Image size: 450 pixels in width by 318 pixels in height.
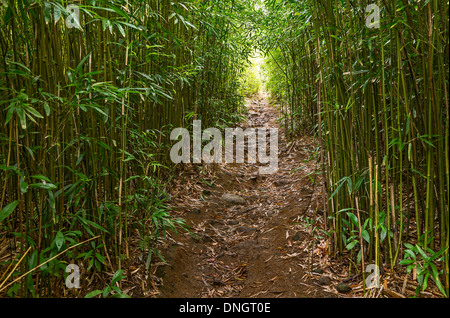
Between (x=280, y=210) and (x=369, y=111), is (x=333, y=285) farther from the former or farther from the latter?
(x=280, y=210)

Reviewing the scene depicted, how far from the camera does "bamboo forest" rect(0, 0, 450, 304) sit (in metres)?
1.24

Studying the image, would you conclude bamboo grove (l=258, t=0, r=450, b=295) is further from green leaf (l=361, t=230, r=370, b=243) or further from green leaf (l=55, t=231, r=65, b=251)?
green leaf (l=55, t=231, r=65, b=251)

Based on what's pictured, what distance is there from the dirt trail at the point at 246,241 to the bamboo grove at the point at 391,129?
0.91ft

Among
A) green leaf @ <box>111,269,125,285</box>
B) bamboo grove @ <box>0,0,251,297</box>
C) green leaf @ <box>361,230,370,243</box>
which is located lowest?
green leaf @ <box>111,269,125,285</box>

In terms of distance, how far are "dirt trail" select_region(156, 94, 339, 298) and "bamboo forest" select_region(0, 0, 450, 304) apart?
12 mm

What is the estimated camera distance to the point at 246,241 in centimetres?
227

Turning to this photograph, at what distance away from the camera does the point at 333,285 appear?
1.62 m

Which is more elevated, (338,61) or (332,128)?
(338,61)

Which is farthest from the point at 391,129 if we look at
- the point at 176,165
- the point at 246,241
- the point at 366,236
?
the point at 176,165

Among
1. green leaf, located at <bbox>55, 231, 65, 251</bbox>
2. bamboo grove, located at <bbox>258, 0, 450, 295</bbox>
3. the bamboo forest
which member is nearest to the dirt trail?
the bamboo forest

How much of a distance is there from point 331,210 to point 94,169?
125cm

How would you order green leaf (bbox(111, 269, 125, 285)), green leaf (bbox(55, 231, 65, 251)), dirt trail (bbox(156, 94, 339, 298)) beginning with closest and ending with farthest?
green leaf (bbox(55, 231, 65, 251))
green leaf (bbox(111, 269, 125, 285))
dirt trail (bbox(156, 94, 339, 298))

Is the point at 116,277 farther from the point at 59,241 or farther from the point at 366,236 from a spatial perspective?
the point at 366,236
